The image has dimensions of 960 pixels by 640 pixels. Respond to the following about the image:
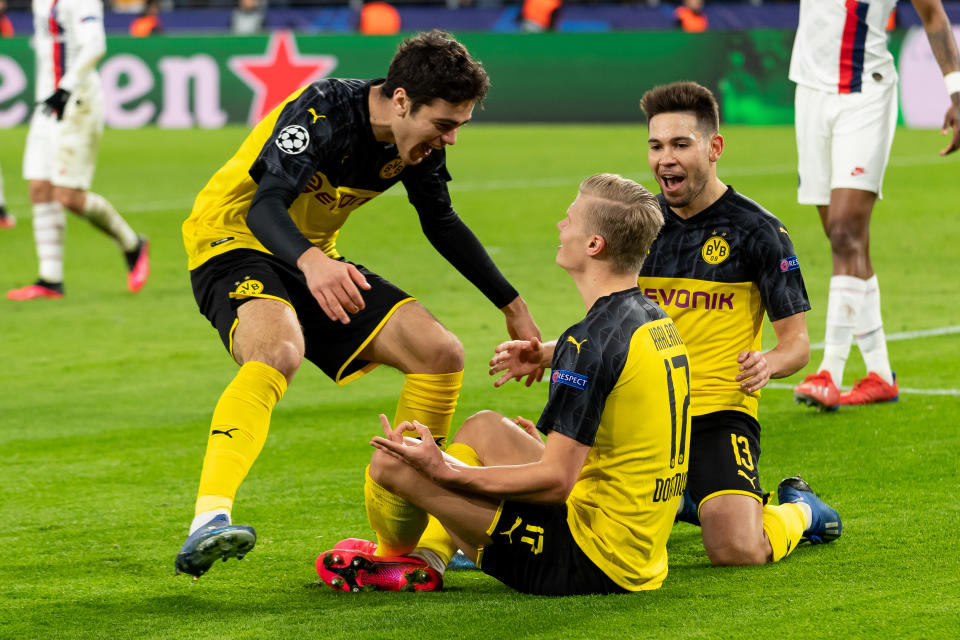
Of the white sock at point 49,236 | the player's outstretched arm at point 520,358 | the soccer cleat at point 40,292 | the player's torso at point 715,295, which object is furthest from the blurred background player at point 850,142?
the soccer cleat at point 40,292

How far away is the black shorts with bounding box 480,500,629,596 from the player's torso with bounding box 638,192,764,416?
1.04 metres

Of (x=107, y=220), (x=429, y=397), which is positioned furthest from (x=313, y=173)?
(x=107, y=220)

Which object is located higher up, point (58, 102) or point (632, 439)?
point (58, 102)

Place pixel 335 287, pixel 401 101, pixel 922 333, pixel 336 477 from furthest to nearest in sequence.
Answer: pixel 922 333 < pixel 336 477 < pixel 401 101 < pixel 335 287

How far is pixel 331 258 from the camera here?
480 cm

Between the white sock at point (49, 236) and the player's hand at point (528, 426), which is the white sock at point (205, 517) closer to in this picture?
the player's hand at point (528, 426)

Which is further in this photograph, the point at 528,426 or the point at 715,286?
the point at 715,286

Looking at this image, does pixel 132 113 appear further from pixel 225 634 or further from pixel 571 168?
Result: pixel 225 634

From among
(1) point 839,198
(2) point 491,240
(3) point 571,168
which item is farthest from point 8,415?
(3) point 571,168

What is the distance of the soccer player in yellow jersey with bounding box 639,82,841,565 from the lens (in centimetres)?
480

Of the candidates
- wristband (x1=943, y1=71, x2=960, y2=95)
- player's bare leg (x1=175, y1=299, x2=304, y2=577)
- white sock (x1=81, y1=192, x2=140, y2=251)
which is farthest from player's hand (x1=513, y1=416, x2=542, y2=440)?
white sock (x1=81, y1=192, x2=140, y2=251)

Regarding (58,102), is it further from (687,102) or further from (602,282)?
(602,282)

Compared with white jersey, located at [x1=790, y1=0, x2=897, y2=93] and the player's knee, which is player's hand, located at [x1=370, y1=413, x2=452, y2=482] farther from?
white jersey, located at [x1=790, y1=0, x2=897, y2=93]

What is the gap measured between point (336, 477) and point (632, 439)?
215 centimetres
